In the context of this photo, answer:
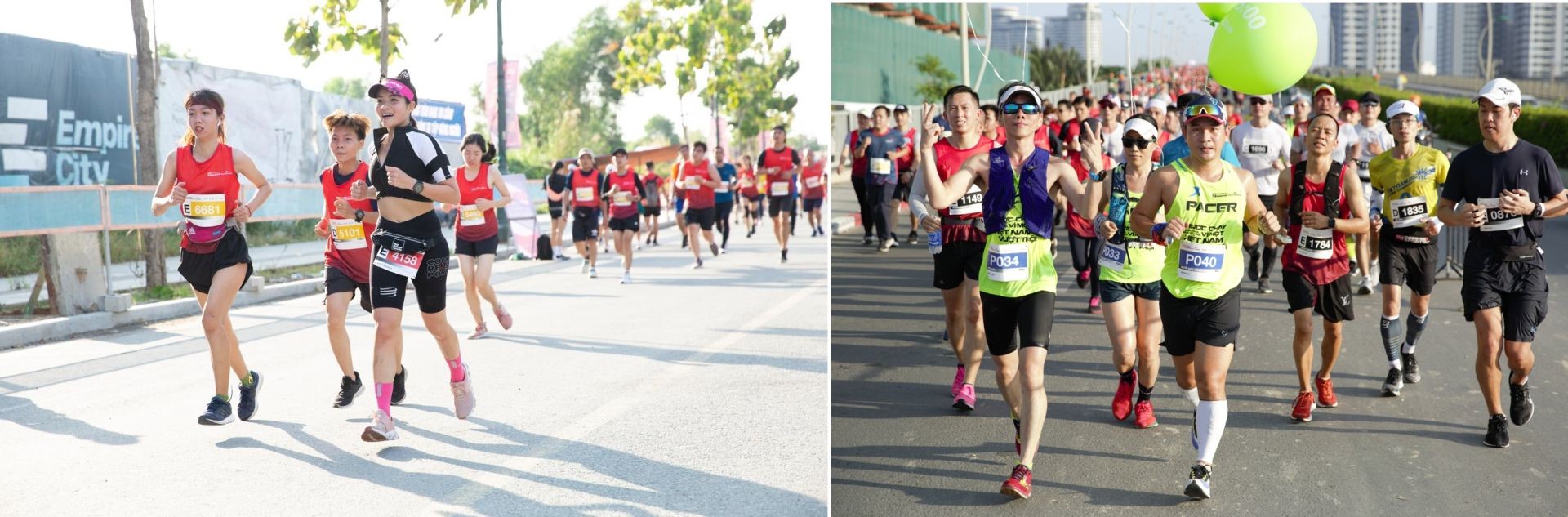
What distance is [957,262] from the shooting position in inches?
275

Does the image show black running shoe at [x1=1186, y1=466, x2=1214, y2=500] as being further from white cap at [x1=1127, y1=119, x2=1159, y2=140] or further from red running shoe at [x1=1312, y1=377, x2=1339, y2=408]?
red running shoe at [x1=1312, y1=377, x2=1339, y2=408]

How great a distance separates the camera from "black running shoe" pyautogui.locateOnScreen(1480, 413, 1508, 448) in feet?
20.0

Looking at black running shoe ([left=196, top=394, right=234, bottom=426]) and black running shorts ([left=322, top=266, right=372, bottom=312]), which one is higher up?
black running shorts ([left=322, top=266, right=372, bottom=312])

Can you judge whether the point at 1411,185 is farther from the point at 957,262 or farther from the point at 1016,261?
the point at 1016,261

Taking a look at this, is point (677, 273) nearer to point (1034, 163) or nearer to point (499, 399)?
point (499, 399)

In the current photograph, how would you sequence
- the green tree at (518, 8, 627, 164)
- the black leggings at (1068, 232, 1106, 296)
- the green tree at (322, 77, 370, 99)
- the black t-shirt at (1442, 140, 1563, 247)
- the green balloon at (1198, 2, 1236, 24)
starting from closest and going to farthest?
1. the black t-shirt at (1442, 140, 1563, 247)
2. the green balloon at (1198, 2, 1236, 24)
3. the black leggings at (1068, 232, 1106, 296)
4. the green tree at (518, 8, 627, 164)
5. the green tree at (322, 77, 370, 99)

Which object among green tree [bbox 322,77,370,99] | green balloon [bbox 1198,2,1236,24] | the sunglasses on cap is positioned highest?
green tree [bbox 322,77,370,99]

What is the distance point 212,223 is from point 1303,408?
551 centimetres

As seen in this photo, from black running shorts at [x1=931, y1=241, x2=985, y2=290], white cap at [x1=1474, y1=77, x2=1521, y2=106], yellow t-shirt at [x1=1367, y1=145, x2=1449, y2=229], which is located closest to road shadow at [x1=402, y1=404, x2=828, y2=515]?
black running shorts at [x1=931, y1=241, x2=985, y2=290]

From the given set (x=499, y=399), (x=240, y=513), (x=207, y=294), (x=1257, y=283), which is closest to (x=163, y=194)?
(x=207, y=294)

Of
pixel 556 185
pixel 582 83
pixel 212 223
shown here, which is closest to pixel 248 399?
pixel 212 223

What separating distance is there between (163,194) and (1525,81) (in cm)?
7326

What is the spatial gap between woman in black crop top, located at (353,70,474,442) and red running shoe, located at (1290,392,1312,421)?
423cm

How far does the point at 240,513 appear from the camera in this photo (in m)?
4.95
